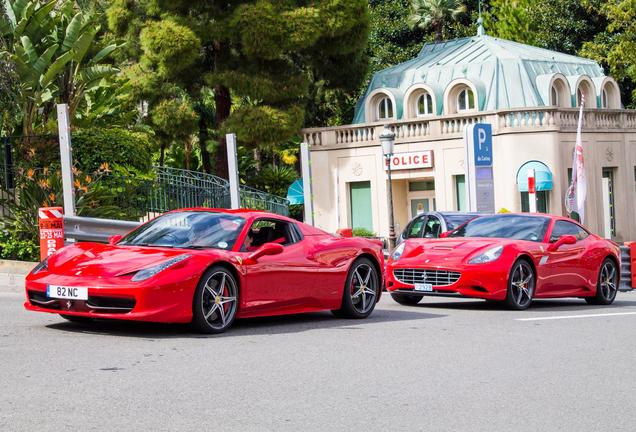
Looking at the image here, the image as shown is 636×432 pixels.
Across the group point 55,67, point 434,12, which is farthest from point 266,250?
point 434,12

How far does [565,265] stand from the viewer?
Result: 17.1 m

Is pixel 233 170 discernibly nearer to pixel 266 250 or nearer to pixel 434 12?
pixel 266 250

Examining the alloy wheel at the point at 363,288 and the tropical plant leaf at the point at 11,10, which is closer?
the alloy wheel at the point at 363,288

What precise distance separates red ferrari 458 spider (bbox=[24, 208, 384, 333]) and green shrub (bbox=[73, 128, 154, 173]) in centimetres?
1096

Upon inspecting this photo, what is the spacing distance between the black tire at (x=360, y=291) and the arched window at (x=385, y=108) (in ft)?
128

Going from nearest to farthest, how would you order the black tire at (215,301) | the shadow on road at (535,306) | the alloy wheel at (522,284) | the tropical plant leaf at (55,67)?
the black tire at (215,301)
the alloy wheel at (522,284)
the shadow on road at (535,306)
the tropical plant leaf at (55,67)

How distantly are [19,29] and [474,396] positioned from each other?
895 inches

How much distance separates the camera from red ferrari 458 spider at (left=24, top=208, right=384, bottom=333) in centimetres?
1086

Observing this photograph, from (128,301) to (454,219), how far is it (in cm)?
1092

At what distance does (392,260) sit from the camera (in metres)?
16.8

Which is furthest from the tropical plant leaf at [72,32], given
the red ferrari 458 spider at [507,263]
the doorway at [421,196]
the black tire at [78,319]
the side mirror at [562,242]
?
the doorway at [421,196]

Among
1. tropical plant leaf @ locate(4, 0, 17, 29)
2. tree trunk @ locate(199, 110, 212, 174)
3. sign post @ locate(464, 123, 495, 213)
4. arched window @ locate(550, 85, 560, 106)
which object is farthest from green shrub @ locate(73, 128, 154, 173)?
arched window @ locate(550, 85, 560, 106)

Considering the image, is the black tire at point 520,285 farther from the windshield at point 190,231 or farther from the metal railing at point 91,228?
the metal railing at point 91,228

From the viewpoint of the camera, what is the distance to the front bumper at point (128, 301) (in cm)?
1074
